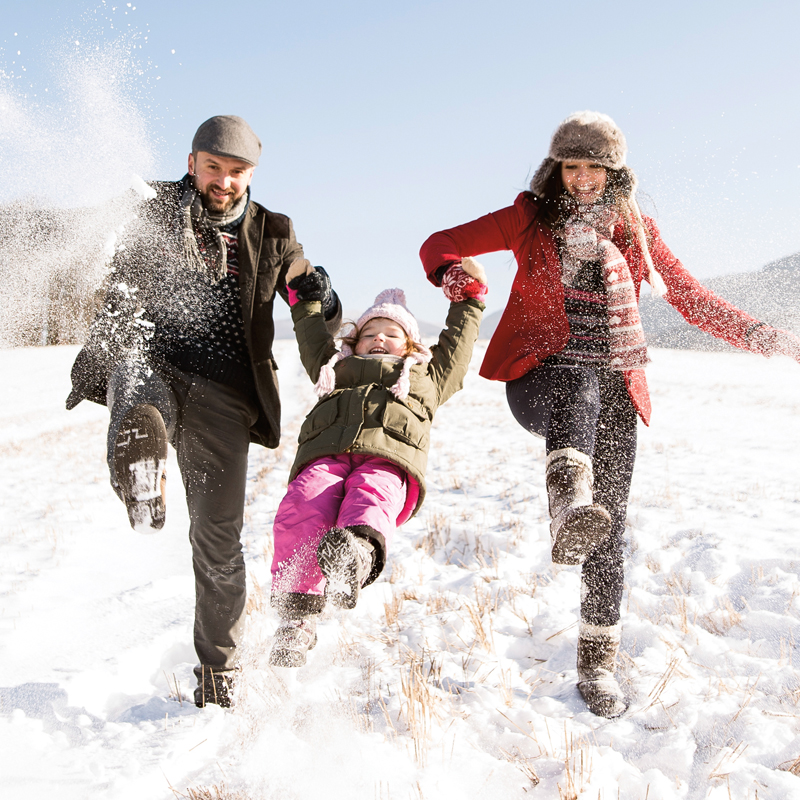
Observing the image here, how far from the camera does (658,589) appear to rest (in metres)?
3.54

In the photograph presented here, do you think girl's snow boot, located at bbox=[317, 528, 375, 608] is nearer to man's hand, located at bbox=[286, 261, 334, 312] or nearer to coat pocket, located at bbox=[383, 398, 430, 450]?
coat pocket, located at bbox=[383, 398, 430, 450]

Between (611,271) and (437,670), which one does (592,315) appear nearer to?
(611,271)

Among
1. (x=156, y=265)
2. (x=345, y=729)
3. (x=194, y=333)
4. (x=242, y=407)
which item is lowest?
(x=345, y=729)

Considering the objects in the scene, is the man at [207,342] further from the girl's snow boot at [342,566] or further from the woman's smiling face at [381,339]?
the girl's snow boot at [342,566]

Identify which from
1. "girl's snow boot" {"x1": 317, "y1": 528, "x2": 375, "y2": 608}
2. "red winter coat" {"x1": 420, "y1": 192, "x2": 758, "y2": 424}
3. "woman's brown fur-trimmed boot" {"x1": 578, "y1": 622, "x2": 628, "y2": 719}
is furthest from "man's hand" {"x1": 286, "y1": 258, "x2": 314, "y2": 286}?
"woman's brown fur-trimmed boot" {"x1": 578, "y1": 622, "x2": 628, "y2": 719}

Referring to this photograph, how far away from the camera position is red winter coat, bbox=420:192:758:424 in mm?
2486

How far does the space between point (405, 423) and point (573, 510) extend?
827mm

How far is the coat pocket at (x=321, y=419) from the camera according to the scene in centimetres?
257

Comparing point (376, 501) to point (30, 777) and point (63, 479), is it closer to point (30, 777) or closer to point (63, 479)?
point (30, 777)

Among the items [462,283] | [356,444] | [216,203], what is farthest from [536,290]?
[216,203]

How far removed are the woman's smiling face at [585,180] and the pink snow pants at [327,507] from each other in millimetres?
1383

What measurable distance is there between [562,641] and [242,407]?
191cm

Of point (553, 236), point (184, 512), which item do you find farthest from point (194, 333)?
point (184, 512)

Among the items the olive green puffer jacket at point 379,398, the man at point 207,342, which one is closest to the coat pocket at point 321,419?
the olive green puffer jacket at point 379,398
